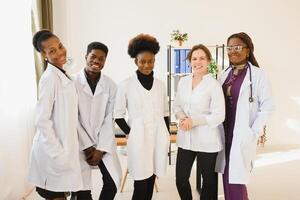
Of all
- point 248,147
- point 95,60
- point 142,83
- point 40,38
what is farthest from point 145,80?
point 248,147

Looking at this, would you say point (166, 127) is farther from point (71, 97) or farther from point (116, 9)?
point (116, 9)

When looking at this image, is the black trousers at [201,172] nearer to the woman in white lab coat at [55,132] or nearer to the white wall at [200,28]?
the woman in white lab coat at [55,132]

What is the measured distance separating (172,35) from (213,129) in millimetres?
2273

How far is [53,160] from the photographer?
66.5 inches

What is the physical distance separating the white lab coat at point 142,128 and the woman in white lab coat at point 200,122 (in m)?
0.21

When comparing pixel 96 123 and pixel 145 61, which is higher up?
pixel 145 61

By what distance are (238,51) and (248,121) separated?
0.50 metres

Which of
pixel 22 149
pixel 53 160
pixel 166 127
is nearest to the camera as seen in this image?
pixel 53 160

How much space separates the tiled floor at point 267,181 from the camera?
2836 mm

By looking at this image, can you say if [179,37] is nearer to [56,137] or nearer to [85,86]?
[85,86]

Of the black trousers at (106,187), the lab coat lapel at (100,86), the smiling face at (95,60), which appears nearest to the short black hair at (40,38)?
the smiling face at (95,60)

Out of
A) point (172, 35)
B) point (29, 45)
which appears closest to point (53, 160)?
point (29, 45)

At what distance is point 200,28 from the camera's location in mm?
4328

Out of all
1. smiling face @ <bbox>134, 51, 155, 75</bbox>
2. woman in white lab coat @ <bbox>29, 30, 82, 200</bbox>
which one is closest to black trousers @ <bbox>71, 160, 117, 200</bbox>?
woman in white lab coat @ <bbox>29, 30, 82, 200</bbox>
